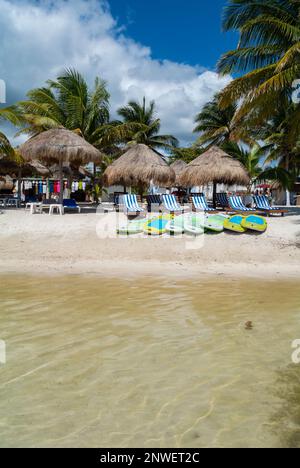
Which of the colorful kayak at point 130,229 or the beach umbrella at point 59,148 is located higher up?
the beach umbrella at point 59,148

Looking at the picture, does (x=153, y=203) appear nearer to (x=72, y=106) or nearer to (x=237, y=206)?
(x=237, y=206)

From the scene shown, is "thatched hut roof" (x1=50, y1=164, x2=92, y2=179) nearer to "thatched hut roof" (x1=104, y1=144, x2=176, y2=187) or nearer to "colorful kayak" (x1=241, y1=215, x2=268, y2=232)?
"thatched hut roof" (x1=104, y1=144, x2=176, y2=187)

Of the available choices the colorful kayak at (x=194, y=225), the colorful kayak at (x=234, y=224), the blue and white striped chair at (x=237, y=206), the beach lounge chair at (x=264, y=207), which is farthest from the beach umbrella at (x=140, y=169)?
the colorful kayak at (x=234, y=224)

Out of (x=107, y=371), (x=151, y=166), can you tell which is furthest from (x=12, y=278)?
(x=151, y=166)

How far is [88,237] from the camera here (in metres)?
9.77

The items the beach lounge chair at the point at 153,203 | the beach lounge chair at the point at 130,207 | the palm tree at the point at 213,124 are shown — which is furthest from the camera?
the palm tree at the point at 213,124

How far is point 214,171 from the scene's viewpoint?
1400 cm

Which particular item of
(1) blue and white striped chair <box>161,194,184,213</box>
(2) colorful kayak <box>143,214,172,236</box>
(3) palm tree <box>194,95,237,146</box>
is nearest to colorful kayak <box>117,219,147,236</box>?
(2) colorful kayak <box>143,214,172,236</box>

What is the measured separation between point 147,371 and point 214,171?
448 inches

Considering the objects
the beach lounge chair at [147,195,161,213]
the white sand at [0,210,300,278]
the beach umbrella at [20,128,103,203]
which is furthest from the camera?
the beach lounge chair at [147,195,161,213]

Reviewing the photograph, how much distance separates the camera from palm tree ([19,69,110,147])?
60.1ft

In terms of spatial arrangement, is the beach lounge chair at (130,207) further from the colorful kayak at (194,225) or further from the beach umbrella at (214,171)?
the beach umbrella at (214,171)

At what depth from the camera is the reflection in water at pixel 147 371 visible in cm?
262

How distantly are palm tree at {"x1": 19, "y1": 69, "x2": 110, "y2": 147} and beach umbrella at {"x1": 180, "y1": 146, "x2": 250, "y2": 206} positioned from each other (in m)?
6.28
